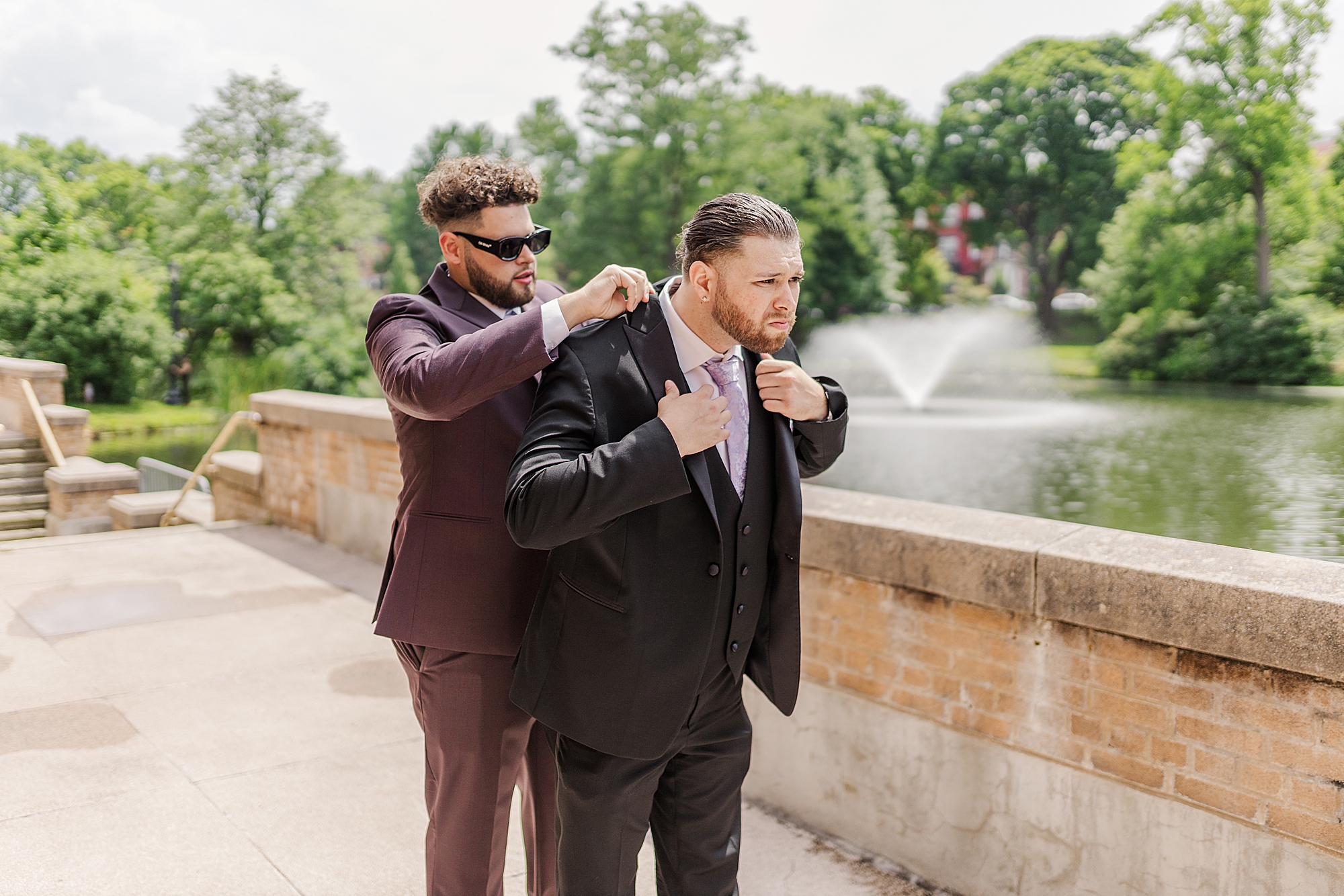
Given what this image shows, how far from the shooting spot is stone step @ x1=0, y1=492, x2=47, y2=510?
912cm

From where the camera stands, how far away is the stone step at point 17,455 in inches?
374

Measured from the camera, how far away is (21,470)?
9.46m

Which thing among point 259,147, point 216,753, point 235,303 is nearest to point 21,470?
point 216,753

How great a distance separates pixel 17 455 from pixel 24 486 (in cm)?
42

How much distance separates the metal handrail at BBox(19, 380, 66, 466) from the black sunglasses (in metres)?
8.86

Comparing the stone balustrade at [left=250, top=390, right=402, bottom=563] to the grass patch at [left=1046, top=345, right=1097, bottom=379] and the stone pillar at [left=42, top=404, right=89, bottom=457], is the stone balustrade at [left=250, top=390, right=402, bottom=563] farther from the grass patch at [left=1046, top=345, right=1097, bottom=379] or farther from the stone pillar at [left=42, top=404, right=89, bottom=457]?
the grass patch at [left=1046, top=345, right=1097, bottom=379]

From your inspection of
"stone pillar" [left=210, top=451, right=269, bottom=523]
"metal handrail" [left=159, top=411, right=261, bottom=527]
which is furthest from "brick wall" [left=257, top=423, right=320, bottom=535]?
"metal handrail" [left=159, top=411, right=261, bottom=527]

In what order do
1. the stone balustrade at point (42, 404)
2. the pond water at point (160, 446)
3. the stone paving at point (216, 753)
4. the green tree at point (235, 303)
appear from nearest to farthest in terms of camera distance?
the stone paving at point (216, 753) < the stone balustrade at point (42, 404) < the pond water at point (160, 446) < the green tree at point (235, 303)

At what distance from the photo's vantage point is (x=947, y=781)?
301cm

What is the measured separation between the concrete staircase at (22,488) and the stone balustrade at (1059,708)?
8362 mm

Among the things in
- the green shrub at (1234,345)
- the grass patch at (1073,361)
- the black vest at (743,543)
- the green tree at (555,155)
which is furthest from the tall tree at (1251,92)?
the black vest at (743,543)

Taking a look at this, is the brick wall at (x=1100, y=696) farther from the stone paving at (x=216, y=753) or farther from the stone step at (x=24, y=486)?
the stone step at (x=24, y=486)

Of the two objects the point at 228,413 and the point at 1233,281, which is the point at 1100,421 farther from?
the point at 228,413

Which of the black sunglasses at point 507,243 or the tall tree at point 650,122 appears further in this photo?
the tall tree at point 650,122
